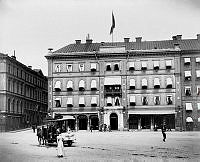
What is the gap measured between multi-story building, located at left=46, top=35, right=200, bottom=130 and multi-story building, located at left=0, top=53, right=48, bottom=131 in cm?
439

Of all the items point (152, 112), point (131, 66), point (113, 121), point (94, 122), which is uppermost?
point (131, 66)

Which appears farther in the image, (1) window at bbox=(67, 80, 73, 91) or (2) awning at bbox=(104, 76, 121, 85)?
(1) window at bbox=(67, 80, 73, 91)

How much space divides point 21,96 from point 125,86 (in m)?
14.4

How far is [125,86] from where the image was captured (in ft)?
158

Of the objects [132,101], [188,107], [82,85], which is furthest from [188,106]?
[82,85]

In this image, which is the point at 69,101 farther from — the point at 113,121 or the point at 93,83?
the point at 113,121

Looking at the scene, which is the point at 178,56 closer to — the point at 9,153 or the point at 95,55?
the point at 95,55

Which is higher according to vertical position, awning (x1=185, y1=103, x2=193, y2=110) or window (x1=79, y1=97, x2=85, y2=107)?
window (x1=79, y1=97, x2=85, y2=107)

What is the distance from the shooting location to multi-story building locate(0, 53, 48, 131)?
40.5 meters

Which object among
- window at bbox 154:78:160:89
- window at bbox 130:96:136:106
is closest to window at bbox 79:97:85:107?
window at bbox 130:96:136:106

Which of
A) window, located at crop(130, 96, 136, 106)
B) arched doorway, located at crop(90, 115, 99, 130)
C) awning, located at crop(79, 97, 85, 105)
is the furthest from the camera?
arched doorway, located at crop(90, 115, 99, 130)

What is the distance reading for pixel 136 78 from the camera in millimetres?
48188

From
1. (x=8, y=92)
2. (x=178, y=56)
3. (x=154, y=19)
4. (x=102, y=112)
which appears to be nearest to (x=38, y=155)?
(x=154, y=19)

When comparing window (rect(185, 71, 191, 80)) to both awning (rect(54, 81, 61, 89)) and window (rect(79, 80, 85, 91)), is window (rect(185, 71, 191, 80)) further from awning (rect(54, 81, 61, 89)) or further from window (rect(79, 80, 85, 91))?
awning (rect(54, 81, 61, 89))
